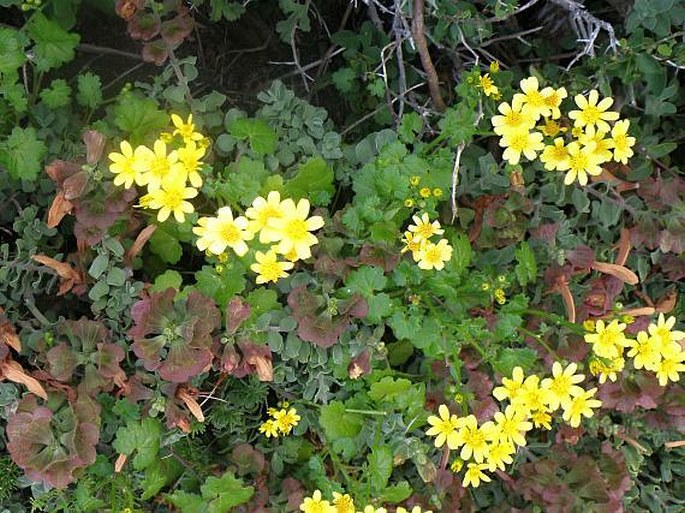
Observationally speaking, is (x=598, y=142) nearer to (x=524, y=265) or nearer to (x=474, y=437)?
(x=524, y=265)

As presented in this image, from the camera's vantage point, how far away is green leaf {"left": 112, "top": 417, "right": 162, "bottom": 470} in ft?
6.58

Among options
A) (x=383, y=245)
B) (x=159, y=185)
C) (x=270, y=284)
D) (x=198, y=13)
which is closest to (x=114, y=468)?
(x=270, y=284)

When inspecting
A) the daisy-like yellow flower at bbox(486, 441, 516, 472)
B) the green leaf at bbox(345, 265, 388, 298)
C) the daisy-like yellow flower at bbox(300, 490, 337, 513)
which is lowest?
the daisy-like yellow flower at bbox(300, 490, 337, 513)

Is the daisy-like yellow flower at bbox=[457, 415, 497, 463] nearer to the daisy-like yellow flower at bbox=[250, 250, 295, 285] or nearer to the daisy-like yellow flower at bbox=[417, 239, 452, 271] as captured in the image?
the daisy-like yellow flower at bbox=[417, 239, 452, 271]

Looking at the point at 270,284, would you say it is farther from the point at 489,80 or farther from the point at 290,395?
the point at 489,80

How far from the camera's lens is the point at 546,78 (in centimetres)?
244

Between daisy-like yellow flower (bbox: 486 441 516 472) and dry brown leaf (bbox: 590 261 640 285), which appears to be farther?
dry brown leaf (bbox: 590 261 640 285)

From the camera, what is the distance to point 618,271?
224cm

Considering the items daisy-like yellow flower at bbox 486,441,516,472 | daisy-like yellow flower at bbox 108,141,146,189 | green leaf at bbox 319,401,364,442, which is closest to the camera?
daisy-like yellow flower at bbox 108,141,146,189

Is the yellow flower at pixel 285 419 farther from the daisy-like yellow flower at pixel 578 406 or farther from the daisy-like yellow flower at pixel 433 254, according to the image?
the daisy-like yellow flower at pixel 578 406

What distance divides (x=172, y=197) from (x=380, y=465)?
0.96 metres

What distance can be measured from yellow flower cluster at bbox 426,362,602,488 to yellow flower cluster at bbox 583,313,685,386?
83 millimetres

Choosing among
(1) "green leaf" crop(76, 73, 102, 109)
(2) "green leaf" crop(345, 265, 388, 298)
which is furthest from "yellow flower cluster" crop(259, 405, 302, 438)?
(1) "green leaf" crop(76, 73, 102, 109)

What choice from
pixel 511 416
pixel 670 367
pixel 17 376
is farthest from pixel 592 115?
pixel 17 376
